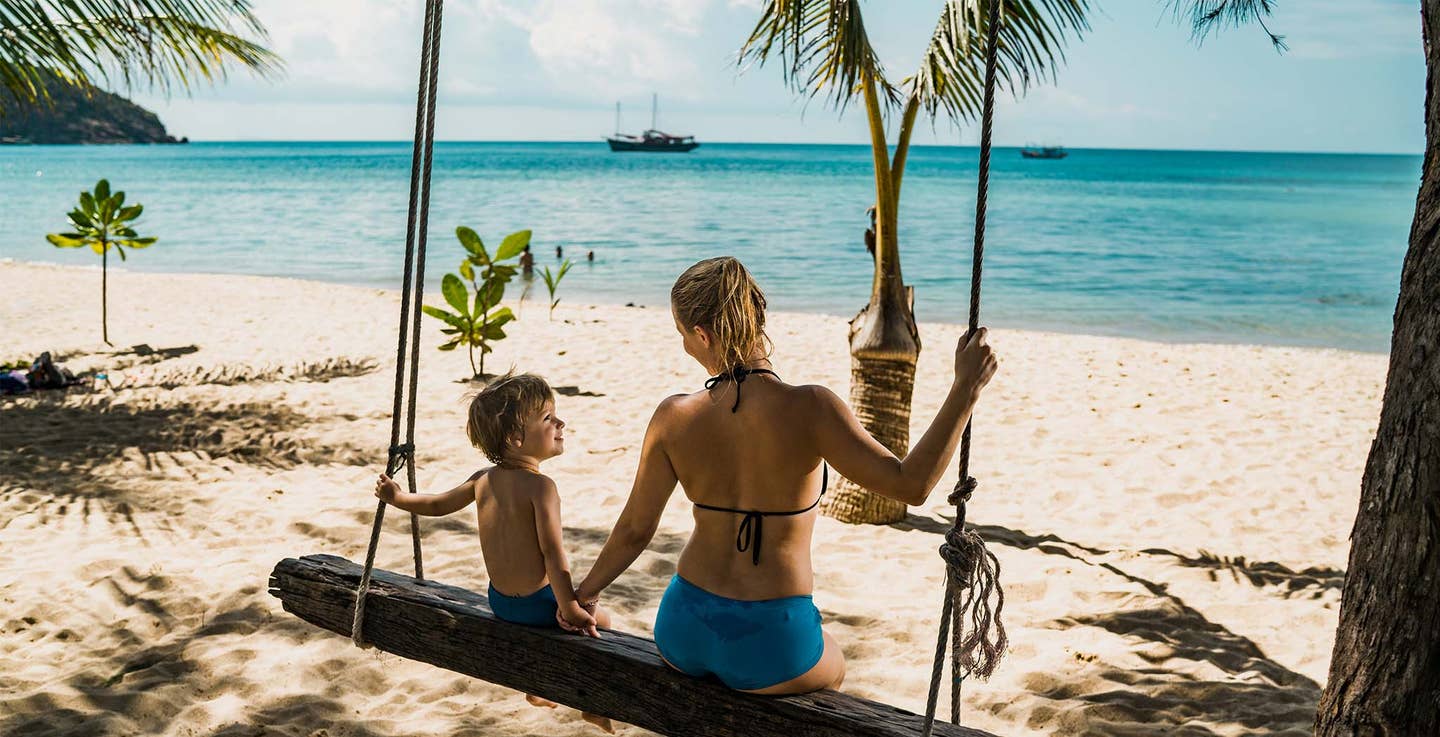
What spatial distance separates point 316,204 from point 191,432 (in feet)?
106

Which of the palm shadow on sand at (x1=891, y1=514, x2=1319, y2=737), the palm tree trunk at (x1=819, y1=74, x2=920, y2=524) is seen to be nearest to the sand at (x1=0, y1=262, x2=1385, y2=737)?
the palm shadow on sand at (x1=891, y1=514, x2=1319, y2=737)

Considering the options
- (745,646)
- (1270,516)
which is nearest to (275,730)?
(745,646)

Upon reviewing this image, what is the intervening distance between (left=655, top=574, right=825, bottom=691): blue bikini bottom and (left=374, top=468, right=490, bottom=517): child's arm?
2.25 feet

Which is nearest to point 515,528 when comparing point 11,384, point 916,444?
point 916,444

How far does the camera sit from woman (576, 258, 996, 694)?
198 cm

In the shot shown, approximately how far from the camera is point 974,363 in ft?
6.32

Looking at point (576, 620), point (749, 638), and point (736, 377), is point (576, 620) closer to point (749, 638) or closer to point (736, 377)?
point (749, 638)

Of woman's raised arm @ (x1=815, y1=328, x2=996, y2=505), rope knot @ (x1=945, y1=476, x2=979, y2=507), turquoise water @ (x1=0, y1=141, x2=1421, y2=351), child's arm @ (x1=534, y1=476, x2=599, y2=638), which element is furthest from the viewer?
turquoise water @ (x1=0, y1=141, x2=1421, y2=351)

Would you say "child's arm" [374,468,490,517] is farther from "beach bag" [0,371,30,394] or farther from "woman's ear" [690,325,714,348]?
"beach bag" [0,371,30,394]

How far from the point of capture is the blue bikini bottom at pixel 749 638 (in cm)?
207

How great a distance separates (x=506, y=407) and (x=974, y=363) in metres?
1.06

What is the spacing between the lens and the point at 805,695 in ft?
6.86

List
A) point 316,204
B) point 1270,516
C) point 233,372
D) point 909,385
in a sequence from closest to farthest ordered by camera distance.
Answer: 1. point 909,385
2. point 1270,516
3. point 233,372
4. point 316,204

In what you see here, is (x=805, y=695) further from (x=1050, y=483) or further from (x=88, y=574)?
(x=1050, y=483)
